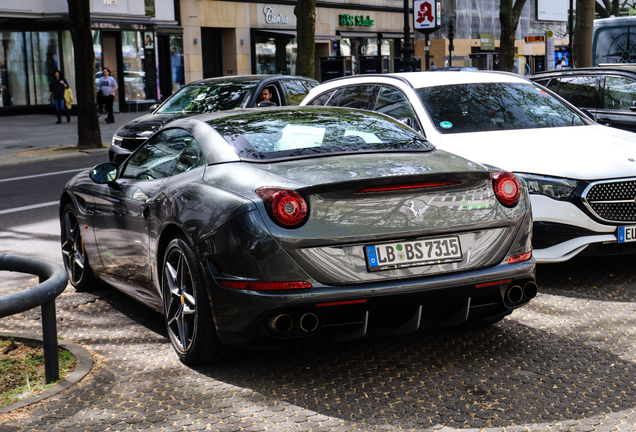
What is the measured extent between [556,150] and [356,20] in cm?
4314

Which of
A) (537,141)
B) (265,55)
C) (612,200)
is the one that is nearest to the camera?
(612,200)

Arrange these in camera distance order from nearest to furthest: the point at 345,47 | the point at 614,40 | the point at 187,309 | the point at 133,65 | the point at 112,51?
the point at 187,309 < the point at 614,40 < the point at 112,51 < the point at 133,65 < the point at 345,47

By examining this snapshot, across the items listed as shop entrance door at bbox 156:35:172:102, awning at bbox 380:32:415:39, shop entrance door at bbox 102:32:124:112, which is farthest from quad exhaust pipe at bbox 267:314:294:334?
awning at bbox 380:32:415:39

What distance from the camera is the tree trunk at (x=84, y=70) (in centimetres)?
1838

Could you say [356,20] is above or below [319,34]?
above

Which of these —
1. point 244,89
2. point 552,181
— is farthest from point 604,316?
point 244,89

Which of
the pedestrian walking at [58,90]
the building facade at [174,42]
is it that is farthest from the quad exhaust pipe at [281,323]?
the building facade at [174,42]

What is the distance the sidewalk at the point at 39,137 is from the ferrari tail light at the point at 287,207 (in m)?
14.7

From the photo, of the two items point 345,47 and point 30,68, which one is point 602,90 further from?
point 345,47

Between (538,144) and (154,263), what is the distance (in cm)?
328

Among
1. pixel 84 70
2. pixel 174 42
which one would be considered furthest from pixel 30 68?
pixel 84 70

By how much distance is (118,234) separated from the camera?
558cm

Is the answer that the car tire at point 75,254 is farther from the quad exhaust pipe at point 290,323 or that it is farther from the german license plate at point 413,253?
the german license plate at point 413,253

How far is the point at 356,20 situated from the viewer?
158ft
